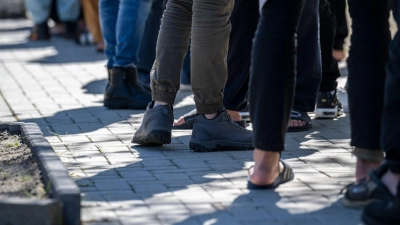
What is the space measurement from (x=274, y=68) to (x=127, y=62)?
2891 millimetres

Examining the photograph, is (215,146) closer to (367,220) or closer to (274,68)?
(274,68)

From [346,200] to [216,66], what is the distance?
3.94ft

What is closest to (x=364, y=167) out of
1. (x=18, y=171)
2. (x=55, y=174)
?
(x=55, y=174)

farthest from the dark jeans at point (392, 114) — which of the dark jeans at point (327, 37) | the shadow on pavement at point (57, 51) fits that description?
the shadow on pavement at point (57, 51)

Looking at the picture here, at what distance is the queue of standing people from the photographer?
10.6 ft

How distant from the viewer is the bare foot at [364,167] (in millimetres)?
3364

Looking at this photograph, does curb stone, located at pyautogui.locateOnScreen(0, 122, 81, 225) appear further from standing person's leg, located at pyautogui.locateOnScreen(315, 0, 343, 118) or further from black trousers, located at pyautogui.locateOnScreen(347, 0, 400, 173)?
standing person's leg, located at pyautogui.locateOnScreen(315, 0, 343, 118)

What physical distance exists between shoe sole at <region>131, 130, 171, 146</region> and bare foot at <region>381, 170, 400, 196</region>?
1.53 m

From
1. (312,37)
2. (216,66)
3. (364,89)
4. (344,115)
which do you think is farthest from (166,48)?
(344,115)

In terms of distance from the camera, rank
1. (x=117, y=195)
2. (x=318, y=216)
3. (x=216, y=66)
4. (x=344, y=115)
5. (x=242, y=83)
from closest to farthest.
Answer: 1. (x=318, y=216)
2. (x=117, y=195)
3. (x=216, y=66)
4. (x=242, y=83)
5. (x=344, y=115)

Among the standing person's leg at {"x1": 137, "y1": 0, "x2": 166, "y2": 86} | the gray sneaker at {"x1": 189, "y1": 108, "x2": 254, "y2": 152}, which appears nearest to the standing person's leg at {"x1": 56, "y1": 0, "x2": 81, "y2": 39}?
the standing person's leg at {"x1": 137, "y1": 0, "x2": 166, "y2": 86}

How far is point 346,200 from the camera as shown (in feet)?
10.8

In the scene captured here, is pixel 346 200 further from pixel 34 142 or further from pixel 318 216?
pixel 34 142

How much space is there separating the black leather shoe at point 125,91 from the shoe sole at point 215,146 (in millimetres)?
1636
